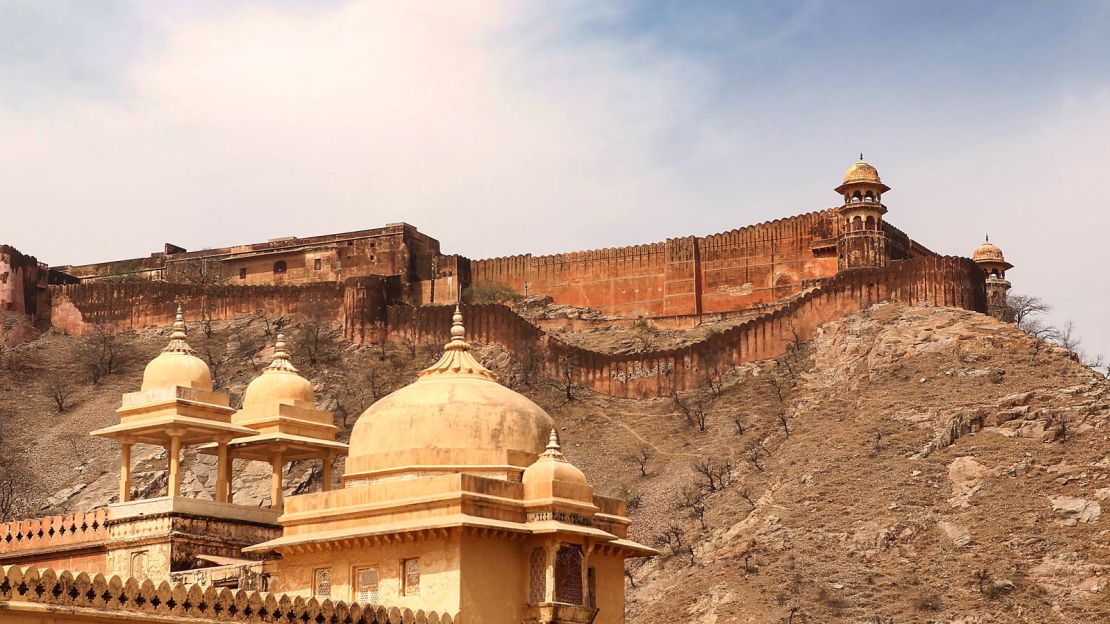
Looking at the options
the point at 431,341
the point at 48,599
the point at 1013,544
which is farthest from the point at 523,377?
the point at 48,599

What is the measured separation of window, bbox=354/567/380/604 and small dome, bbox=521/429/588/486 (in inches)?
91.6

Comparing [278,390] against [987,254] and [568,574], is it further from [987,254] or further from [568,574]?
[987,254]

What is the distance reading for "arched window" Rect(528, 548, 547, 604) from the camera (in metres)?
27.0

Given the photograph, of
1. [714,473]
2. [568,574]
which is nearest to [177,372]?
[568,574]

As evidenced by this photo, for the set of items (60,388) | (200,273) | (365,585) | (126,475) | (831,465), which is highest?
(200,273)

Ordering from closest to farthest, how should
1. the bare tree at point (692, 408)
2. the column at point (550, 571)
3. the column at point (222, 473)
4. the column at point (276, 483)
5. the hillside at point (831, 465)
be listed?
the column at point (550, 571) < the column at point (222, 473) < the column at point (276, 483) < the hillside at point (831, 465) < the bare tree at point (692, 408)

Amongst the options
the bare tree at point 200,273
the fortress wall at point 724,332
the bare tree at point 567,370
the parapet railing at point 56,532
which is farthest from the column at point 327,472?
the bare tree at point 200,273

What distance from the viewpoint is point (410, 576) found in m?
26.8

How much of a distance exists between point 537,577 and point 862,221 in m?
31.5

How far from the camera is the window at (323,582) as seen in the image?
27.5 meters

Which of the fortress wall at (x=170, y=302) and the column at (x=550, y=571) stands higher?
the fortress wall at (x=170, y=302)

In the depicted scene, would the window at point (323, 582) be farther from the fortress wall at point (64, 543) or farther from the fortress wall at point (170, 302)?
the fortress wall at point (170, 302)

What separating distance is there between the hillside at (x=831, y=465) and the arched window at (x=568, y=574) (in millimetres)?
14337

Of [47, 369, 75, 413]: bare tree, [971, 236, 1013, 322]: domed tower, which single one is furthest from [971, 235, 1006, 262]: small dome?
[47, 369, 75, 413]: bare tree
